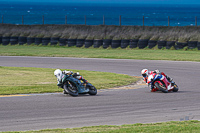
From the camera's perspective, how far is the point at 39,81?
17.3 metres

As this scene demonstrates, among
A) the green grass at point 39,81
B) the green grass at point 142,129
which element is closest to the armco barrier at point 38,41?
the green grass at point 39,81

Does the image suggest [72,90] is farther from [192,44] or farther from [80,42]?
[80,42]

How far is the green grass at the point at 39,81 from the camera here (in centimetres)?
1480

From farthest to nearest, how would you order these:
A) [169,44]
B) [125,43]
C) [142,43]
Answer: [125,43], [142,43], [169,44]

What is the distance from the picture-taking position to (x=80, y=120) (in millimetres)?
9383

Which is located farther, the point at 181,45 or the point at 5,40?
the point at 5,40

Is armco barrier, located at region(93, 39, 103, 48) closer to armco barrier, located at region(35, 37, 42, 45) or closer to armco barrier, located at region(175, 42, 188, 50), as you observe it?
armco barrier, located at region(35, 37, 42, 45)

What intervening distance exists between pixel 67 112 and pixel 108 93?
4.06 meters

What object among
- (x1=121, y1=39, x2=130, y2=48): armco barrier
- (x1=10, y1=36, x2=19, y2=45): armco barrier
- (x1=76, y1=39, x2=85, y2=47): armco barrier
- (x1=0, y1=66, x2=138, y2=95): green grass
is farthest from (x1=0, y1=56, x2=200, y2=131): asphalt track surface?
(x1=10, y1=36, x2=19, y2=45): armco barrier

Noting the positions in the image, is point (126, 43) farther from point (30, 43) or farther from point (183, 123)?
point (183, 123)

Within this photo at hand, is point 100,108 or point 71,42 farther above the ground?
point 71,42

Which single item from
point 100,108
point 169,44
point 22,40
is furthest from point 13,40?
point 100,108

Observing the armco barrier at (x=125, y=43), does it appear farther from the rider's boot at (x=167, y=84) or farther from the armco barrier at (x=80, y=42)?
the rider's boot at (x=167, y=84)

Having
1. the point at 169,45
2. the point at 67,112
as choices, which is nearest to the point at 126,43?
the point at 169,45
